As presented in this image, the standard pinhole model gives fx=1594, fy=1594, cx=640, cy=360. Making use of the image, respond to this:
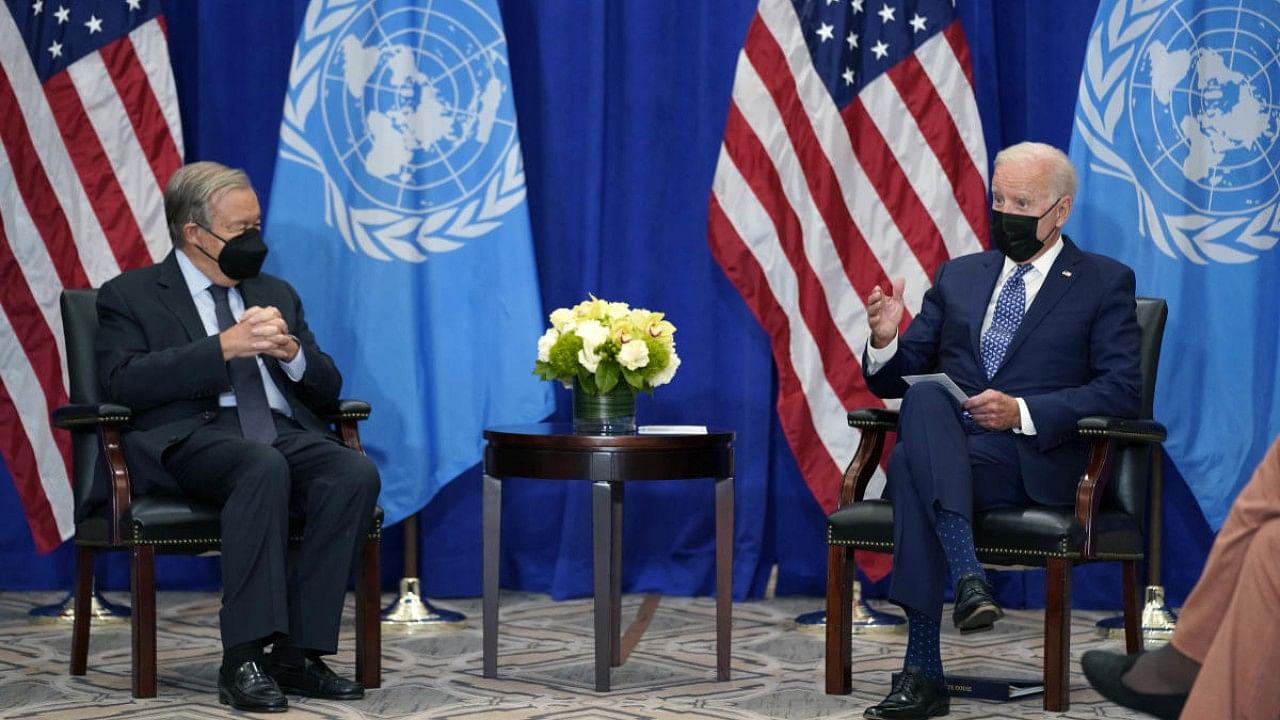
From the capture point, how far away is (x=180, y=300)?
4.12m

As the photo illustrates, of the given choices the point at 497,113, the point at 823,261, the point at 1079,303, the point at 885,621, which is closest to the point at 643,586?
the point at 885,621

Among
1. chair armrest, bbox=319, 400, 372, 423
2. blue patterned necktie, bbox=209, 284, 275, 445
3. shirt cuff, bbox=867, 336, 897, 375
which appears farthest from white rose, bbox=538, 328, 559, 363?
shirt cuff, bbox=867, 336, 897, 375

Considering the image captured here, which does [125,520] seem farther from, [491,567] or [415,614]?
[415,614]

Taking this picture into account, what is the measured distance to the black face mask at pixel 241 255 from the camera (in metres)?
4.10

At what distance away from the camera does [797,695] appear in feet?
13.0

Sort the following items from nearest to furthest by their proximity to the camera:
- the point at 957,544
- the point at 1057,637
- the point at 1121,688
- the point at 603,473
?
1. the point at 1121,688
2. the point at 957,544
3. the point at 1057,637
4. the point at 603,473

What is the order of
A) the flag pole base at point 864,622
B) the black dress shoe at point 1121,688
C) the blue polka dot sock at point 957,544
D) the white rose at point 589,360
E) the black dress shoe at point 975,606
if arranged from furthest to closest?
the flag pole base at point 864,622 < the white rose at point 589,360 < the blue polka dot sock at point 957,544 < the black dress shoe at point 975,606 < the black dress shoe at point 1121,688

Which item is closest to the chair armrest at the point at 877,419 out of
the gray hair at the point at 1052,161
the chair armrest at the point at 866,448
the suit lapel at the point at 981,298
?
the chair armrest at the point at 866,448

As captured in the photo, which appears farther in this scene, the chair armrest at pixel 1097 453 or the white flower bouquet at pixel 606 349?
the white flower bouquet at pixel 606 349

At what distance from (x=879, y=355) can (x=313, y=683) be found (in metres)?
1.66

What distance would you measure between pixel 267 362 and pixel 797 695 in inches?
63.6

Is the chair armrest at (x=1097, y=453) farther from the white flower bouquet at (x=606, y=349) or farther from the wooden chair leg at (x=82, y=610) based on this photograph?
the wooden chair leg at (x=82, y=610)

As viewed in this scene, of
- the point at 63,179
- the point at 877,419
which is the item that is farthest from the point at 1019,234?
the point at 63,179

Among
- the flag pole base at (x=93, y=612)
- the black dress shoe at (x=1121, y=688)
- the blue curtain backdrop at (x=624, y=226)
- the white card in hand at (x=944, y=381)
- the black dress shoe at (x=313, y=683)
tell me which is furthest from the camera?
the blue curtain backdrop at (x=624, y=226)
